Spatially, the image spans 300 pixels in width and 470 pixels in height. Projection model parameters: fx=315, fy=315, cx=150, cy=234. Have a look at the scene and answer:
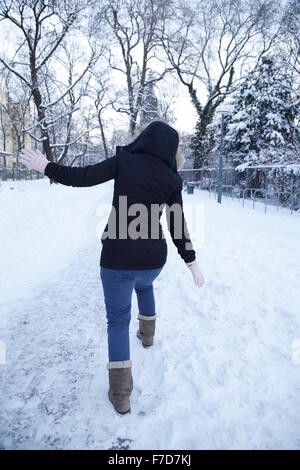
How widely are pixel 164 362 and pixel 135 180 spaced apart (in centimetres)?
162

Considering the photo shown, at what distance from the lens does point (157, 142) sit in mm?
2025

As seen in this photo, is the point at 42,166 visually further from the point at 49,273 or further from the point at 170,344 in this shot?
the point at 49,273

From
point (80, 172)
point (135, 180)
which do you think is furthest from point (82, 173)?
point (135, 180)

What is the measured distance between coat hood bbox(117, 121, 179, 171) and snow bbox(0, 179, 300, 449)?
5.60 feet

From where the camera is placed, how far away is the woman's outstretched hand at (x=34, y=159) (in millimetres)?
2010

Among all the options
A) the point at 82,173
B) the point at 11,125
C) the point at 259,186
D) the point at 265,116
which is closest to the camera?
the point at 82,173

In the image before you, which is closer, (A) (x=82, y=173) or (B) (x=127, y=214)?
(A) (x=82, y=173)

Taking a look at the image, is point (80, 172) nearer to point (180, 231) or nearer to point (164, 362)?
point (180, 231)

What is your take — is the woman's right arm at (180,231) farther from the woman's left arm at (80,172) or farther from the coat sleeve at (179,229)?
the woman's left arm at (80,172)

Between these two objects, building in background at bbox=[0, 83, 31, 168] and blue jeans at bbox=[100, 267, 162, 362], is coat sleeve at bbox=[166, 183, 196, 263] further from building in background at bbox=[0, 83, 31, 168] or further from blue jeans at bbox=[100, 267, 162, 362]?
building in background at bbox=[0, 83, 31, 168]

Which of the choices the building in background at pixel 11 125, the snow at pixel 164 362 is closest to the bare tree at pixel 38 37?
the building in background at pixel 11 125

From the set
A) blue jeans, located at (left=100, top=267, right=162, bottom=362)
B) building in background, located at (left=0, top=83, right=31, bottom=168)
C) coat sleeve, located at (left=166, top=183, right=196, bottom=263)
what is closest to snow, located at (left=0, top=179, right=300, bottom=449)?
blue jeans, located at (left=100, top=267, right=162, bottom=362)

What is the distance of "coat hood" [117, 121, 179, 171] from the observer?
6.62 feet

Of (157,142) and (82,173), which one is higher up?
(157,142)
